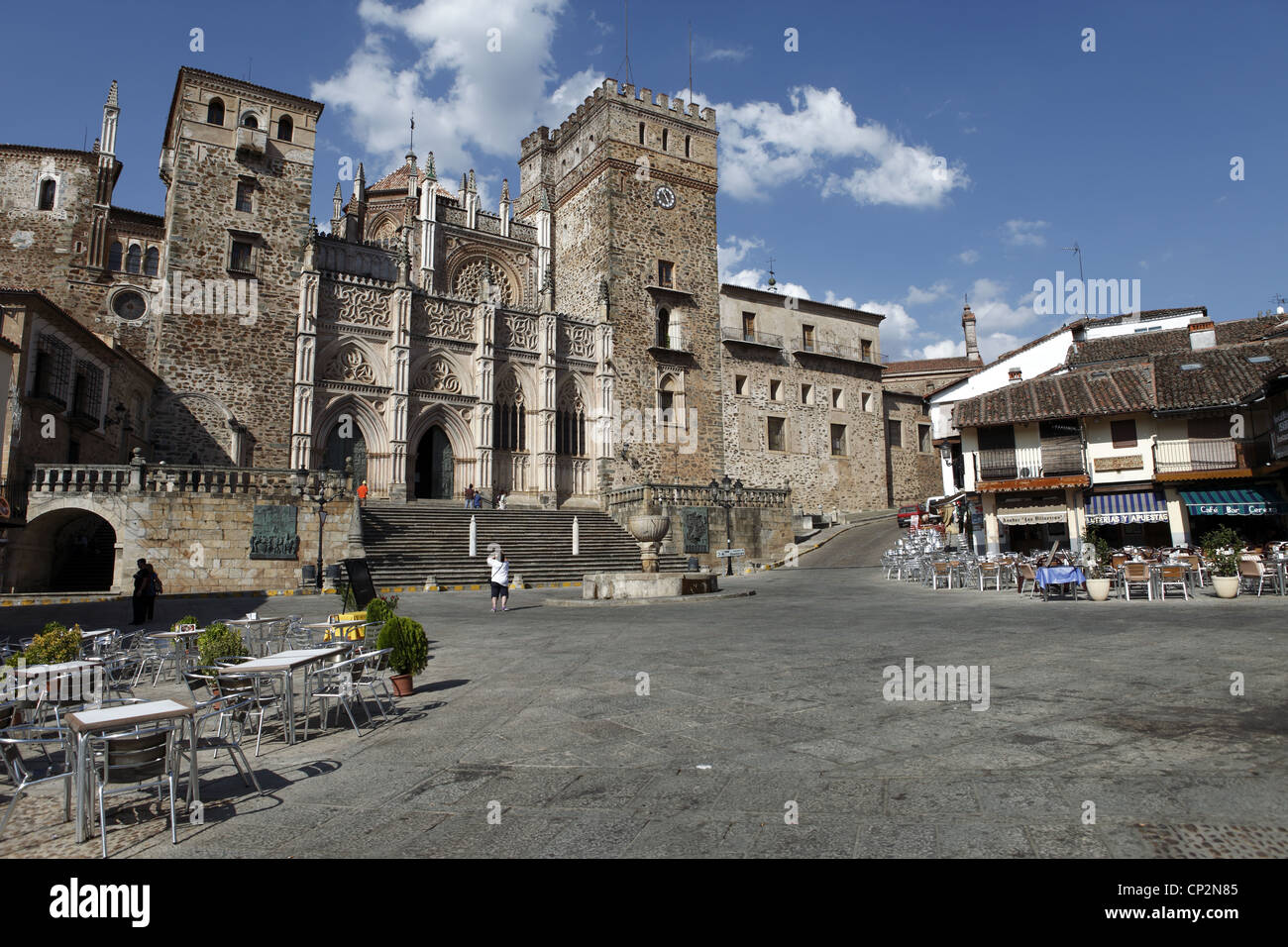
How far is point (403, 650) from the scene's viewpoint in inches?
318

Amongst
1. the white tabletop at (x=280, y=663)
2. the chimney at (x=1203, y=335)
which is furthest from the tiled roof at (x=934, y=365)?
the white tabletop at (x=280, y=663)

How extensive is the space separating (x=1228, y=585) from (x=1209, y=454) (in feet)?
41.1

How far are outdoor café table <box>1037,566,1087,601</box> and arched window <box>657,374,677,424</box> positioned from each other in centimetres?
2441

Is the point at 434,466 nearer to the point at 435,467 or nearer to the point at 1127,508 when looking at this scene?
the point at 435,467

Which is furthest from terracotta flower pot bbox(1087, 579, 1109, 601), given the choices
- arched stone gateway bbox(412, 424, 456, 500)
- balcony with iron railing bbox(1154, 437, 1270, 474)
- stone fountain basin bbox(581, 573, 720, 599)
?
arched stone gateway bbox(412, 424, 456, 500)

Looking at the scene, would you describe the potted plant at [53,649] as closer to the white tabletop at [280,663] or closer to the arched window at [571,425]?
the white tabletop at [280,663]

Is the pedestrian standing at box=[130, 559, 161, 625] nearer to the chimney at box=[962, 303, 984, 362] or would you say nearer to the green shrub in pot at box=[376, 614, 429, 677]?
the green shrub in pot at box=[376, 614, 429, 677]

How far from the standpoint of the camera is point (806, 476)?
140 feet

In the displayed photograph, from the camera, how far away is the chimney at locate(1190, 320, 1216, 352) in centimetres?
3009

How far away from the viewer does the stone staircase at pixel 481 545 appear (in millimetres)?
23234

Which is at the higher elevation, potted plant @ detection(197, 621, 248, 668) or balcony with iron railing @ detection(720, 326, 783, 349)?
balcony with iron railing @ detection(720, 326, 783, 349)
